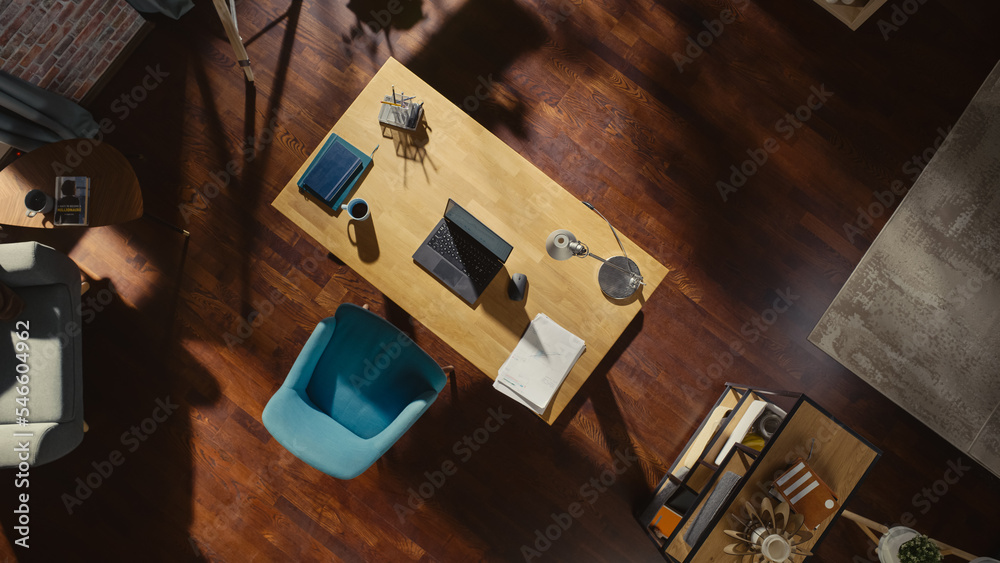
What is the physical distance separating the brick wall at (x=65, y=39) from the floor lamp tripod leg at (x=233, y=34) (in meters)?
0.67

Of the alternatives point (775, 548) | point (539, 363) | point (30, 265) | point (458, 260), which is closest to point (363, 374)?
point (458, 260)

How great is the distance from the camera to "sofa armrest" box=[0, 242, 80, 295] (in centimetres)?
246

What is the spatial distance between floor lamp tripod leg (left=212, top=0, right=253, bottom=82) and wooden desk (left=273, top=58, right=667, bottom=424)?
95 cm

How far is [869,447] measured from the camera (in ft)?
7.03

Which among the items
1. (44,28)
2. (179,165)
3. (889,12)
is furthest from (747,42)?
(44,28)

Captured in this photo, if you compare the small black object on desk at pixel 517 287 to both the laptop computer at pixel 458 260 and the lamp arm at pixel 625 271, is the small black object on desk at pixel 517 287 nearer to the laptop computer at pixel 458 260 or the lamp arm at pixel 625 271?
the laptop computer at pixel 458 260

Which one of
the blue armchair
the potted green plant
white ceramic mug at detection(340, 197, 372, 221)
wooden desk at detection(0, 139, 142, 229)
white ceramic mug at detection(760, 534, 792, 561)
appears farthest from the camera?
wooden desk at detection(0, 139, 142, 229)

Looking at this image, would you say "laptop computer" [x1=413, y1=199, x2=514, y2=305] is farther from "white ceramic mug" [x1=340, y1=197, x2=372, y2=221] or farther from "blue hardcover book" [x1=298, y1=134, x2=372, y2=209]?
"blue hardcover book" [x1=298, y1=134, x2=372, y2=209]

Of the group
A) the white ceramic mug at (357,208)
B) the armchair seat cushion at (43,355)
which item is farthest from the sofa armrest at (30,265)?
the white ceramic mug at (357,208)

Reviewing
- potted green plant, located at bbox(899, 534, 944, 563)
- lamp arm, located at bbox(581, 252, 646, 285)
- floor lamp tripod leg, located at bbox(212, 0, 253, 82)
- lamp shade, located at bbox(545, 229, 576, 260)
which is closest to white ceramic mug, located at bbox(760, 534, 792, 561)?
potted green plant, located at bbox(899, 534, 944, 563)

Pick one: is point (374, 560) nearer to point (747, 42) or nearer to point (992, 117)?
point (747, 42)

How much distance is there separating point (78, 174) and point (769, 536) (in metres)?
3.58

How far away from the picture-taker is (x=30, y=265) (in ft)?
8.10

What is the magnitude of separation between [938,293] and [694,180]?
1.57 m
